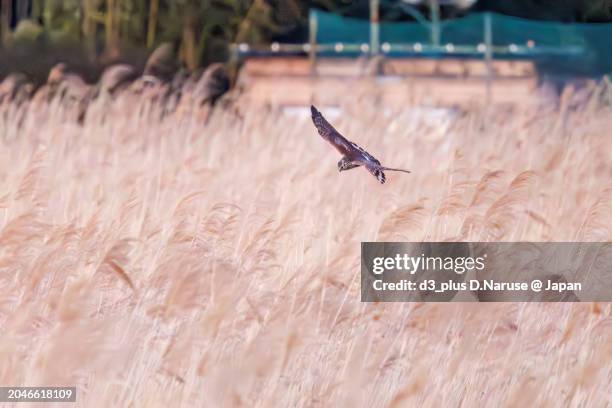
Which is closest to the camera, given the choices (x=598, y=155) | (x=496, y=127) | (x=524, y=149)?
(x=598, y=155)

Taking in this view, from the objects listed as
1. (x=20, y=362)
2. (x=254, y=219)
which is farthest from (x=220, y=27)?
(x=20, y=362)

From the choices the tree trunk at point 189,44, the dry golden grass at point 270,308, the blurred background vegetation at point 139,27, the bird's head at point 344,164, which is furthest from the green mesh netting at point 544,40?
the bird's head at point 344,164

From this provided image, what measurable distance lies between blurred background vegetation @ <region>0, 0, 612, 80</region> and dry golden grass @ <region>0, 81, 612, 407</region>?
A: 662 centimetres

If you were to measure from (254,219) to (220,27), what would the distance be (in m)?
9.71

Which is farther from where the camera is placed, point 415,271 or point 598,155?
point 598,155

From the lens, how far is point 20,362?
3.83 m

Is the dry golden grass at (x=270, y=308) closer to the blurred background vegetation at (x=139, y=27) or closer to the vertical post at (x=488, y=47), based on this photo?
the blurred background vegetation at (x=139, y=27)

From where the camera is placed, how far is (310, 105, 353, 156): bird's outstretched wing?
461cm

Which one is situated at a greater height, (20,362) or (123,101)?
(123,101)

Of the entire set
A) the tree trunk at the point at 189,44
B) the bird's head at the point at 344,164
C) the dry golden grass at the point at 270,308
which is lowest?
the dry golden grass at the point at 270,308

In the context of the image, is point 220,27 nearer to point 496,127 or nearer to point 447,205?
point 496,127

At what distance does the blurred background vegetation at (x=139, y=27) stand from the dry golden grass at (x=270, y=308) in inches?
261

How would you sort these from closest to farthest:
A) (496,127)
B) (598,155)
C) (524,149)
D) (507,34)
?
(598,155) < (524,149) < (496,127) < (507,34)

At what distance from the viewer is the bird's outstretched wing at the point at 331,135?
4613mm
